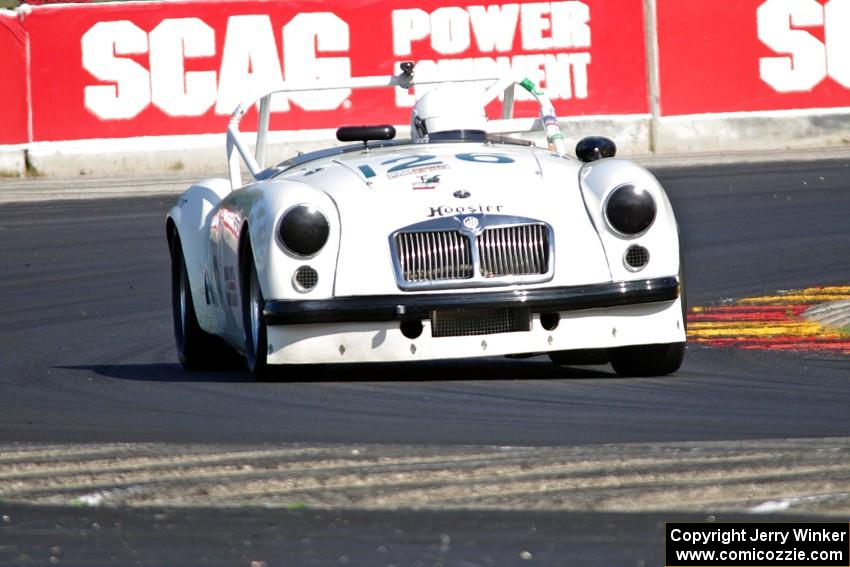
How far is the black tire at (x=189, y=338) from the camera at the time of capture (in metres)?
8.57

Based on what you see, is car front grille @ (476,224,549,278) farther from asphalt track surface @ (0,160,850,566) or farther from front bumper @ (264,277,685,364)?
asphalt track surface @ (0,160,850,566)

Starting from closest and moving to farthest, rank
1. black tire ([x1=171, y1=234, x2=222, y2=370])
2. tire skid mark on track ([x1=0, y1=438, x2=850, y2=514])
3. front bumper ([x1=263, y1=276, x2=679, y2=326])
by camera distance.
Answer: tire skid mark on track ([x1=0, y1=438, x2=850, y2=514])
front bumper ([x1=263, y1=276, x2=679, y2=326])
black tire ([x1=171, y1=234, x2=222, y2=370])

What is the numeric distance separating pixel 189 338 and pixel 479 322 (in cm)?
192

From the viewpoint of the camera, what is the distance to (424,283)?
716 centimetres

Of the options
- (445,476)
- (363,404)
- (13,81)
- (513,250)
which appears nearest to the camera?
(445,476)

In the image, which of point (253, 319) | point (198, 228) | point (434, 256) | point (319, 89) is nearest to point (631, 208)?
point (434, 256)

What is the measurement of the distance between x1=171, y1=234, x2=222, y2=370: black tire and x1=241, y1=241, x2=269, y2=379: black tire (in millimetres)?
906

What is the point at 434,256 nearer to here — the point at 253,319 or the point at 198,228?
the point at 253,319

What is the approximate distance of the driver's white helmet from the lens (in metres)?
8.63

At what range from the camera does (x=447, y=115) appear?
866 centimetres

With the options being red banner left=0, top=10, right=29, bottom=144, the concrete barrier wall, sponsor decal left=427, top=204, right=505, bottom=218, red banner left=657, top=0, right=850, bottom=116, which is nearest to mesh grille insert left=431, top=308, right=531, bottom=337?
sponsor decal left=427, top=204, right=505, bottom=218

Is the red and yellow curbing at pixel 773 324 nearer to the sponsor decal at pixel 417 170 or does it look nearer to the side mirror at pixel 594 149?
the side mirror at pixel 594 149

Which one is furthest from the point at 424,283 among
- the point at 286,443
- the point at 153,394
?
the point at 286,443

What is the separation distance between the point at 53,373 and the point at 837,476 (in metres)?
4.11
